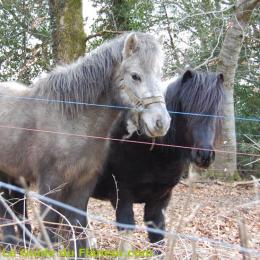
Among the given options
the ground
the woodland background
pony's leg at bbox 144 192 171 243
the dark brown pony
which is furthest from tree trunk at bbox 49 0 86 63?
pony's leg at bbox 144 192 171 243

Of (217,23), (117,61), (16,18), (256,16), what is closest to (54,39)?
(16,18)

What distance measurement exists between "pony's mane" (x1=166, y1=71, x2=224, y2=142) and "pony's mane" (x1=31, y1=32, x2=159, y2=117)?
589 mm

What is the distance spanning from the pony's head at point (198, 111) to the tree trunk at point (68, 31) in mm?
5647

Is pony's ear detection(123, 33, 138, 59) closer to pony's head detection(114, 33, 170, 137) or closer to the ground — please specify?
pony's head detection(114, 33, 170, 137)

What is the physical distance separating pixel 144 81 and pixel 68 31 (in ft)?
21.4

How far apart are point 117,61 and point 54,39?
21.1ft

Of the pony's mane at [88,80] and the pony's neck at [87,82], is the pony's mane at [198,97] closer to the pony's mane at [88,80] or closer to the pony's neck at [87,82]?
the pony's mane at [88,80]

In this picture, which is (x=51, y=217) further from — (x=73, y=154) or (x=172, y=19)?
(x=172, y=19)

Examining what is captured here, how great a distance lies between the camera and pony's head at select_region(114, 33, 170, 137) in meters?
3.85

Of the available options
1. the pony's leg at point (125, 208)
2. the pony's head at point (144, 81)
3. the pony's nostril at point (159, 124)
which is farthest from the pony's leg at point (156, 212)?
the pony's nostril at point (159, 124)

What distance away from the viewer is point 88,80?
4195 mm

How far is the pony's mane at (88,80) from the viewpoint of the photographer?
4.18 m

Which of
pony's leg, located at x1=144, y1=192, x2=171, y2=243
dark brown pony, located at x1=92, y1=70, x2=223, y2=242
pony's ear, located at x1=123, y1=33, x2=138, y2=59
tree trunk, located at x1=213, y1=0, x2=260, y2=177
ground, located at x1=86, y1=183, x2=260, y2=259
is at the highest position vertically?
tree trunk, located at x1=213, y1=0, x2=260, y2=177

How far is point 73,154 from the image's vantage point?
3.94 m
